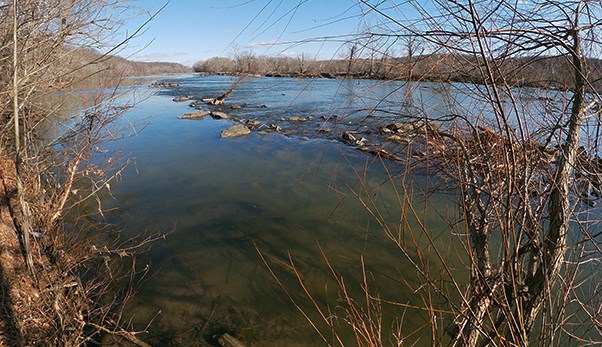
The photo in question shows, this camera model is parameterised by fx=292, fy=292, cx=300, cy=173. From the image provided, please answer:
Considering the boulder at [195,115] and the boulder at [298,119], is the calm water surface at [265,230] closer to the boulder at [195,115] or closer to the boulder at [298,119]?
the boulder at [298,119]

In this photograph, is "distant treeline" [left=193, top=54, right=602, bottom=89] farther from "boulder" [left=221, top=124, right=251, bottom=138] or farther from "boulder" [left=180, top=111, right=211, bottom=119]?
"boulder" [left=180, top=111, right=211, bottom=119]

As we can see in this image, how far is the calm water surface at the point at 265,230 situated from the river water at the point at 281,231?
0.03 meters

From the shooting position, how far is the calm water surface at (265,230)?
434 cm

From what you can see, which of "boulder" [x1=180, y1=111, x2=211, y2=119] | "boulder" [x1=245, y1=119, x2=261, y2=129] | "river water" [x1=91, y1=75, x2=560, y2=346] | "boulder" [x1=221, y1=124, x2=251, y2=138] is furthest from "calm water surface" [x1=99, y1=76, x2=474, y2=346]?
"boulder" [x1=180, y1=111, x2=211, y2=119]

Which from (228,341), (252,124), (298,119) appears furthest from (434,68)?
(298,119)

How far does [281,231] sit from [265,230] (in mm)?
396

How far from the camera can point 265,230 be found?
23.3 feet

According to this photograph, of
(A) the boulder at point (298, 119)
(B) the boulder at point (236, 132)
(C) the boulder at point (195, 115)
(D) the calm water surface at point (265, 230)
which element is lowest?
(D) the calm water surface at point (265, 230)

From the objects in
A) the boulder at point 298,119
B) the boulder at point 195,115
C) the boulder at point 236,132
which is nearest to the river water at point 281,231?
the boulder at point 236,132

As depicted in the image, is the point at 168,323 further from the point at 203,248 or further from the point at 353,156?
the point at 353,156

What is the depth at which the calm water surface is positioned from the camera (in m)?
4.34

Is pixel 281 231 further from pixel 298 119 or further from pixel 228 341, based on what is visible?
pixel 298 119

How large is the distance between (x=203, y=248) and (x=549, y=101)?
625 centimetres

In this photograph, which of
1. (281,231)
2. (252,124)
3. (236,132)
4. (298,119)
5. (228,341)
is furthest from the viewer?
(298,119)
